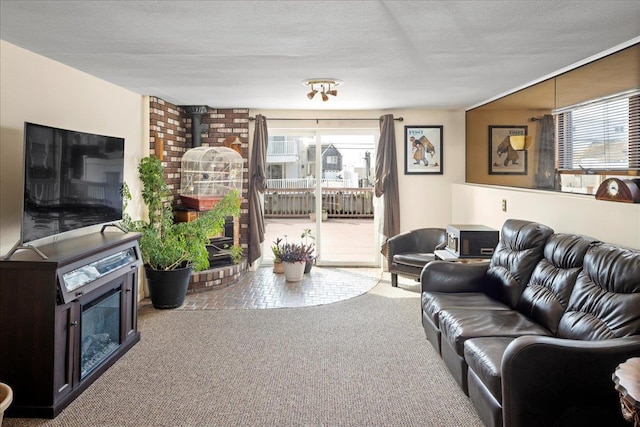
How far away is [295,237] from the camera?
703 centimetres

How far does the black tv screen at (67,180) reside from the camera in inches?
112

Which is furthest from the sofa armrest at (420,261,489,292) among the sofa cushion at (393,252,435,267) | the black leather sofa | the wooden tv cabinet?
the wooden tv cabinet

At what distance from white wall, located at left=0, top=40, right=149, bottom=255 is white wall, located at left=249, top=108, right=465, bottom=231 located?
2495 mm

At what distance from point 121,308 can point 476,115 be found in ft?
16.5

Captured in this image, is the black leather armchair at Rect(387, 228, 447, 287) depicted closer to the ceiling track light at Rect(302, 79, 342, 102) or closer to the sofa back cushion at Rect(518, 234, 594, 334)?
the ceiling track light at Rect(302, 79, 342, 102)

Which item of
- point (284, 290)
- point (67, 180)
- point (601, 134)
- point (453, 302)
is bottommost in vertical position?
point (284, 290)

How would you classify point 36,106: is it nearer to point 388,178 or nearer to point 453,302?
point 453,302

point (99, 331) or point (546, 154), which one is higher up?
point (546, 154)

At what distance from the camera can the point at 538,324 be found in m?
3.01

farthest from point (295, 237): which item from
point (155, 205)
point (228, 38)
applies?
point (228, 38)

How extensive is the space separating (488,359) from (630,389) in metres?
0.82

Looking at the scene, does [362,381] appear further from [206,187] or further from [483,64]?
[206,187]

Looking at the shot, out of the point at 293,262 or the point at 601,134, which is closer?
the point at 601,134

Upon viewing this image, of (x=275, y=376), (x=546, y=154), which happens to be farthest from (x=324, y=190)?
(x=275, y=376)
